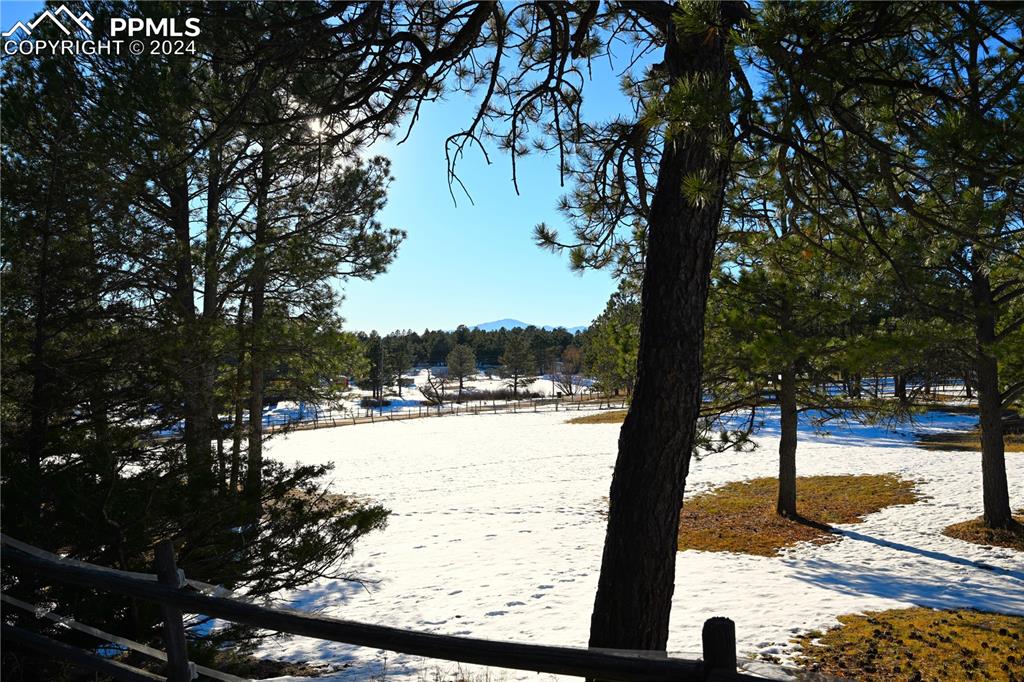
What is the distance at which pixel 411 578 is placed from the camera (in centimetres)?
959

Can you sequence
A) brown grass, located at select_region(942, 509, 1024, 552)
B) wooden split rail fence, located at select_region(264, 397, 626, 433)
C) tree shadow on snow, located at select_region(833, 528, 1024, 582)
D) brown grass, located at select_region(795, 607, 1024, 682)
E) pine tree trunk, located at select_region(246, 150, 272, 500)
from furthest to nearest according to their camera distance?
wooden split rail fence, located at select_region(264, 397, 626, 433)
brown grass, located at select_region(942, 509, 1024, 552)
pine tree trunk, located at select_region(246, 150, 272, 500)
tree shadow on snow, located at select_region(833, 528, 1024, 582)
brown grass, located at select_region(795, 607, 1024, 682)

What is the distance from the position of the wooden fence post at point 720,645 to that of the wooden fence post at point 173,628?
2.50 metres

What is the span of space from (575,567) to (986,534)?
24.1 ft

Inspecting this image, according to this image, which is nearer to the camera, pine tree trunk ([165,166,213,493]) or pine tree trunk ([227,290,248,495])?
pine tree trunk ([165,166,213,493])

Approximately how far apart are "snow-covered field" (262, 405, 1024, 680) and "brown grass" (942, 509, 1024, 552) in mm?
271

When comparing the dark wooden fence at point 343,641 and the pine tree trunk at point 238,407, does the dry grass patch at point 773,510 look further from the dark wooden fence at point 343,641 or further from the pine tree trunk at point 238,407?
the dark wooden fence at point 343,641

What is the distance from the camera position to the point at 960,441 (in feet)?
77.9

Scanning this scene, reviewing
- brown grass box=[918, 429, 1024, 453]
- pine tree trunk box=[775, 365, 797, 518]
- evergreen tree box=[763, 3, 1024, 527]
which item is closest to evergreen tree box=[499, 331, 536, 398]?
brown grass box=[918, 429, 1024, 453]

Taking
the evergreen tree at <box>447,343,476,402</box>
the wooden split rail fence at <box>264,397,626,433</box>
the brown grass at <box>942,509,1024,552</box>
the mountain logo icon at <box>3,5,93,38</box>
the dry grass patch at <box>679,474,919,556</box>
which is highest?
the mountain logo icon at <box>3,5,93,38</box>

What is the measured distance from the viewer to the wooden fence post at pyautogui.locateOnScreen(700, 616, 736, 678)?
1807mm

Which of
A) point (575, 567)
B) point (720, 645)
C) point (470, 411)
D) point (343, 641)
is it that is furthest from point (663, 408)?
point (470, 411)

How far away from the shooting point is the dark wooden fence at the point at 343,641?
1853mm

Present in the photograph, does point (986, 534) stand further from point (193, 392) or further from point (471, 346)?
point (471, 346)

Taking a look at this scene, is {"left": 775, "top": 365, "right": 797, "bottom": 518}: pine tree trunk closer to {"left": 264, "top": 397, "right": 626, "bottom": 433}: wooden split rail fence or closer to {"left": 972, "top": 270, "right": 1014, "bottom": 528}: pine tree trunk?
{"left": 972, "top": 270, "right": 1014, "bottom": 528}: pine tree trunk
